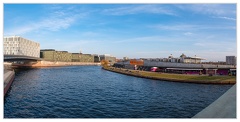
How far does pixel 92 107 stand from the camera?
26344mm

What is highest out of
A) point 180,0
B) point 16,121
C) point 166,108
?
point 180,0

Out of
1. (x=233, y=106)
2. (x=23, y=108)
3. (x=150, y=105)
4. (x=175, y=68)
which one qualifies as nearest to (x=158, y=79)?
(x=175, y=68)

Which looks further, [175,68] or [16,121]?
[175,68]

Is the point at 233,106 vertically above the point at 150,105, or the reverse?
the point at 233,106

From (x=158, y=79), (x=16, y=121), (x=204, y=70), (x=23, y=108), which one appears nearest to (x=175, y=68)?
(x=204, y=70)

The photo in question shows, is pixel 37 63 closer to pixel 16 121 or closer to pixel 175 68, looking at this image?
pixel 175 68

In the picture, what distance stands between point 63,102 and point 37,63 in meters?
129

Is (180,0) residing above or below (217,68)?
above

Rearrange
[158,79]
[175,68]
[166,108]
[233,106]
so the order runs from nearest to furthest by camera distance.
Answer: [233,106], [166,108], [158,79], [175,68]

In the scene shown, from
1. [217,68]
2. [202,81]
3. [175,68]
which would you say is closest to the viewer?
[202,81]

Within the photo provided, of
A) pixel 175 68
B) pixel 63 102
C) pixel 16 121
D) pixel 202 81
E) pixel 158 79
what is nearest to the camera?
pixel 16 121

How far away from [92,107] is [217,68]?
192ft

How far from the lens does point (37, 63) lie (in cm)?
14762

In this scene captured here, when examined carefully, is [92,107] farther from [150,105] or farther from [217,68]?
[217,68]
